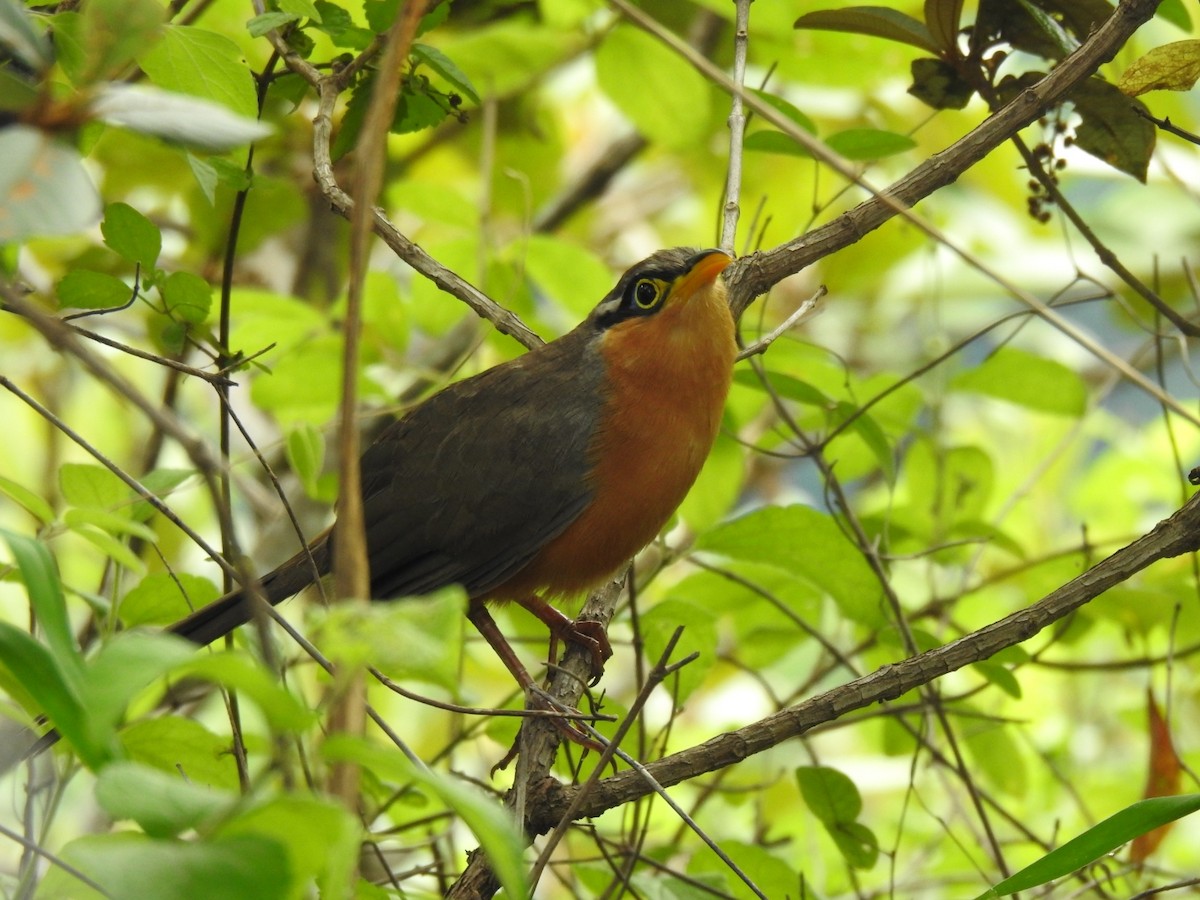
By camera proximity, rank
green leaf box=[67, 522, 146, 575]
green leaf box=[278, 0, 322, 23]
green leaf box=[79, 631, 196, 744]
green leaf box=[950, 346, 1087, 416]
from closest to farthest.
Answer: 1. green leaf box=[79, 631, 196, 744]
2. green leaf box=[67, 522, 146, 575]
3. green leaf box=[278, 0, 322, 23]
4. green leaf box=[950, 346, 1087, 416]

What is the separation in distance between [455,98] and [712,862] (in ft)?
7.02

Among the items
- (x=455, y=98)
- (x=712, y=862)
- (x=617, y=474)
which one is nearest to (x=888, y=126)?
(x=617, y=474)

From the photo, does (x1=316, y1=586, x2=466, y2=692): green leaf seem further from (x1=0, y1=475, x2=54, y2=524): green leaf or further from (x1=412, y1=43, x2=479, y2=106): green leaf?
(x1=412, y1=43, x2=479, y2=106): green leaf

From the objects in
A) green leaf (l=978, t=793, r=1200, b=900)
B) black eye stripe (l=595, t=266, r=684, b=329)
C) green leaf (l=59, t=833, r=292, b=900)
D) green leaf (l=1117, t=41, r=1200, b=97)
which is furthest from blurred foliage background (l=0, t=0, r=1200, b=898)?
green leaf (l=978, t=793, r=1200, b=900)

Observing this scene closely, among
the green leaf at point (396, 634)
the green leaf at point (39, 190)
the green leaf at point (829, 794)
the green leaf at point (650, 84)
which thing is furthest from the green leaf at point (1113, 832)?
the green leaf at point (650, 84)

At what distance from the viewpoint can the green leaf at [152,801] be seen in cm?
131

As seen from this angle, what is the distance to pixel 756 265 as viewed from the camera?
3.82 m

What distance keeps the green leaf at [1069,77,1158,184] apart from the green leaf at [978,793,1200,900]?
1889 mm

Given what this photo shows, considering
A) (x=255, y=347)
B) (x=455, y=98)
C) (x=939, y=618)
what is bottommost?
(x=939, y=618)

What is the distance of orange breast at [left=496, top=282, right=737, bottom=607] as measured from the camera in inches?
155

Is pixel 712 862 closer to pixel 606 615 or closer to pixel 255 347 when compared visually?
pixel 606 615

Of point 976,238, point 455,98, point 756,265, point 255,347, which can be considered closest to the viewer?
point 455,98

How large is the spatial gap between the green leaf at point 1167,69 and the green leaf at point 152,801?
2.63 metres

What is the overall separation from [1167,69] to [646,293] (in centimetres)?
190
